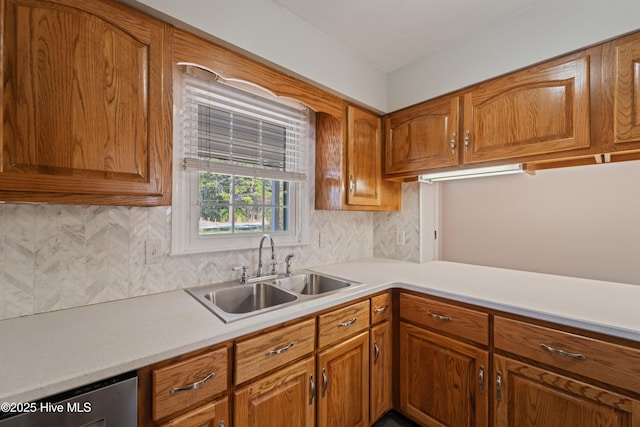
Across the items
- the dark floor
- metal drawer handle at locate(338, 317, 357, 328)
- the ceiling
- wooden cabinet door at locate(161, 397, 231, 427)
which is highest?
the ceiling

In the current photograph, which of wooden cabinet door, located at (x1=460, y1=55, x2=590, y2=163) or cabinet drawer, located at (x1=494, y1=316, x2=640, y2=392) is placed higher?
wooden cabinet door, located at (x1=460, y1=55, x2=590, y2=163)

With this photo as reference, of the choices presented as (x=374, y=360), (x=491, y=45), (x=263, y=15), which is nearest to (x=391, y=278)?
(x=374, y=360)

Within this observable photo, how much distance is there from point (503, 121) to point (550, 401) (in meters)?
1.38

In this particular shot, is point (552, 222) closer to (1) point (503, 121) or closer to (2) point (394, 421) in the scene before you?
(1) point (503, 121)

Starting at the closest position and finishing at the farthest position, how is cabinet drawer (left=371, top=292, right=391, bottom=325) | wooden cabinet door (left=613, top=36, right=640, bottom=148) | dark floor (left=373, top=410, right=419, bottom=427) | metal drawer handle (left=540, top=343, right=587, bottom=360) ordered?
1. metal drawer handle (left=540, top=343, right=587, bottom=360)
2. wooden cabinet door (left=613, top=36, right=640, bottom=148)
3. cabinet drawer (left=371, top=292, right=391, bottom=325)
4. dark floor (left=373, top=410, right=419, bottom=427)

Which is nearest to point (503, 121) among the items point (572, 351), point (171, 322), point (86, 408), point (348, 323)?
point (572, 351)

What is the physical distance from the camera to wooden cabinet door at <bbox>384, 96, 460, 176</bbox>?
1.80 meters

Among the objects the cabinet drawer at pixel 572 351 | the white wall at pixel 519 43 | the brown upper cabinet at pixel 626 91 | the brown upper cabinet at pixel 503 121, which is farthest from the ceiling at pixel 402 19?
the cabinet drawer at pixel 572 351

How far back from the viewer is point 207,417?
0.95 metres

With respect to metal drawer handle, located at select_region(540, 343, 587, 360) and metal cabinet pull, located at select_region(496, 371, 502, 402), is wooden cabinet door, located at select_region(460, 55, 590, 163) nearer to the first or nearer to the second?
metal drawer handle, located at select_region(540, 343, 587, 360)

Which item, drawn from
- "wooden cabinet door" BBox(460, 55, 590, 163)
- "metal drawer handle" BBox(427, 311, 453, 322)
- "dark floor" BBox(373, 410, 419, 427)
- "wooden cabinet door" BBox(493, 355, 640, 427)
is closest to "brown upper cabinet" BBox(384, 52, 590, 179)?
"wooden cabinet door" BBox(460, 55, 590, 163)

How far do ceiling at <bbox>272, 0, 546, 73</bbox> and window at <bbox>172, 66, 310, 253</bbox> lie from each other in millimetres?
516

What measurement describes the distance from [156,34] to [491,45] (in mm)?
1761

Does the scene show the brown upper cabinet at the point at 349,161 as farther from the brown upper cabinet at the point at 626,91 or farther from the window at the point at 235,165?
the brown upper cabinet at the point at 626,91
